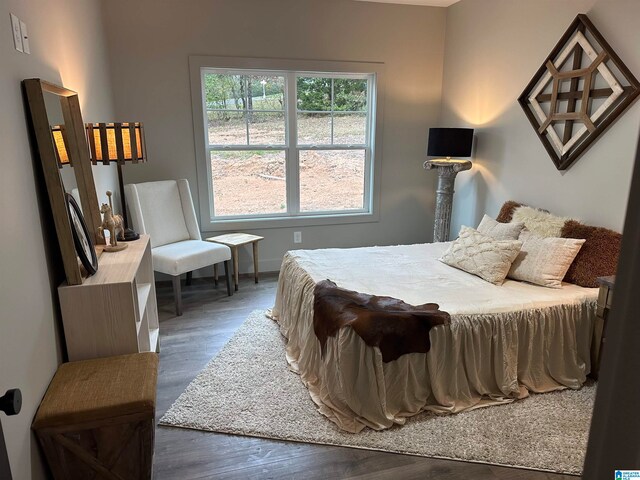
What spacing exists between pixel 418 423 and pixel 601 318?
1223 mm

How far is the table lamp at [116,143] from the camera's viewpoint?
2805 millimetres

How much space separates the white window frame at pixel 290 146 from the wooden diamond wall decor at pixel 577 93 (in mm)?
1612

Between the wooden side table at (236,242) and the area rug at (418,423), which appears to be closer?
the area rug at (418,423)

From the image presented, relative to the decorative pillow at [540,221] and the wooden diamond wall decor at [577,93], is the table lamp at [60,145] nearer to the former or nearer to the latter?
the decorative pillow at [540,221]

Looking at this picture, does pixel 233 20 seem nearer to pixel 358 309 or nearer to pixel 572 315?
pixel 358 309

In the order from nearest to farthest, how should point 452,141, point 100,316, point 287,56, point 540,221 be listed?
1. point 100,316
2. point 540,221
3. point 452,141
4. point 287,56

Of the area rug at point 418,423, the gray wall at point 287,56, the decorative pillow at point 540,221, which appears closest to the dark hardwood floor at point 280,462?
the area rug at point 418,423

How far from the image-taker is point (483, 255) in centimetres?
289

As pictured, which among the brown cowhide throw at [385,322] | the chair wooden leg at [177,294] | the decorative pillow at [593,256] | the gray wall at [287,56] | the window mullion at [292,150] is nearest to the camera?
the brown cowhide throw at [385,322]

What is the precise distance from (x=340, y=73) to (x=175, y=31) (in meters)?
1.59

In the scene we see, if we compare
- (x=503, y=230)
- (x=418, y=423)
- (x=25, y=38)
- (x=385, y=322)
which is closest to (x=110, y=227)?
(x=25, y=38)

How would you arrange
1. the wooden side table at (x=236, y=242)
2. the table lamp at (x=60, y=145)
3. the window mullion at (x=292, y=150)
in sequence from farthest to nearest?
the window mullion at (x=292, y=150), the wooden side table at (x=236, y=242), the table lamp at (x=60, y=145)

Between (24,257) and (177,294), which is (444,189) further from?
(24,257)

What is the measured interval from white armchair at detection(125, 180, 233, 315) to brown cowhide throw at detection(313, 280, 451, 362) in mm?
1580
